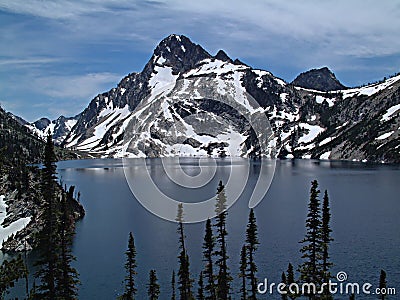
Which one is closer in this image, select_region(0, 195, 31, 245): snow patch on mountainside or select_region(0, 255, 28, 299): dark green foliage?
select_region(0, 255, 28, 299): dark green foliage

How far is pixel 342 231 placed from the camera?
93.3 m

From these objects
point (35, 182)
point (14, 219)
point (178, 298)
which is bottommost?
point (178, 298)

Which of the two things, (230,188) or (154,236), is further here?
(230,188)

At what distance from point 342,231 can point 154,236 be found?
44.7m

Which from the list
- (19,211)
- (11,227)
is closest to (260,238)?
(11,227)

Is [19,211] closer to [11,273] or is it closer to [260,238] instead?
[260,238]

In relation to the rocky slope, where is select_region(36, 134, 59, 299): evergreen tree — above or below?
above

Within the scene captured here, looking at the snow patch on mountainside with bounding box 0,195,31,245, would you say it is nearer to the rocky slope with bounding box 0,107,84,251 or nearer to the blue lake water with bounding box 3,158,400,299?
the rocky slope with bounding box 0,107,84,251

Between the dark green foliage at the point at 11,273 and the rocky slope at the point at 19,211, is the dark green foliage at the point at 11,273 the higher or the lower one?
the higher one

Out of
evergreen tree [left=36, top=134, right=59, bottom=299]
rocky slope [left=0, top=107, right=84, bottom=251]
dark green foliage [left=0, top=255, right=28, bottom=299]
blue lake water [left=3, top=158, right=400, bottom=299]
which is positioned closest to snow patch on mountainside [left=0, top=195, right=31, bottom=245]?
rocky slope [left=0, top=107, right=84, bottom=251]

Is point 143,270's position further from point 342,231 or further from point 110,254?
point 342,231

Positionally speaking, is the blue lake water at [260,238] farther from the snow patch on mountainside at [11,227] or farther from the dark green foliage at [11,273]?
the dark green foliage at [11,273]

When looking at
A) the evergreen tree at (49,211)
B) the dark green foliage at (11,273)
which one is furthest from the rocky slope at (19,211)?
the dark green foliage at (11,273)

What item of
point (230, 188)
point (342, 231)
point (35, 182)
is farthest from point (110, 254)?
point (230, 188)
